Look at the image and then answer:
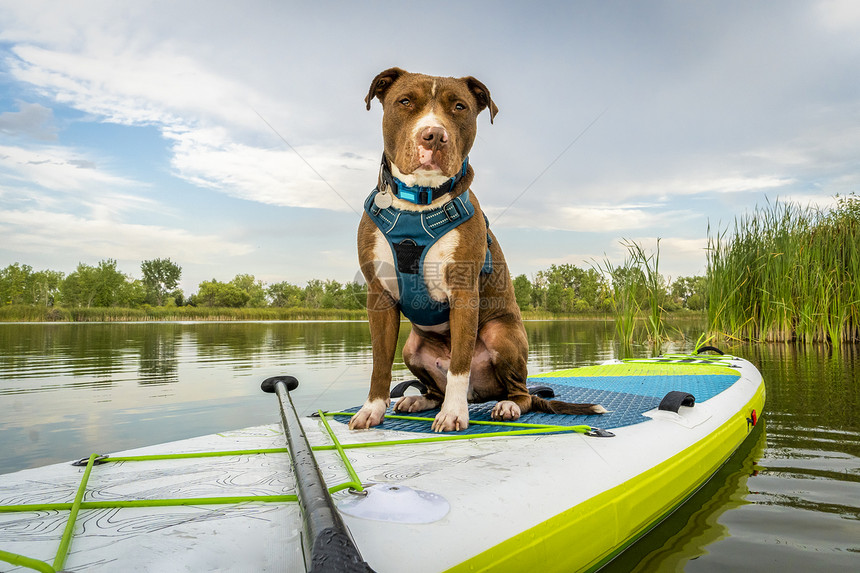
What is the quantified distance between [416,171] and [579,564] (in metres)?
1.88

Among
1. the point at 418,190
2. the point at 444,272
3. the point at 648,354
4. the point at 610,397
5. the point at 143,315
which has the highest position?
the point at 418,190

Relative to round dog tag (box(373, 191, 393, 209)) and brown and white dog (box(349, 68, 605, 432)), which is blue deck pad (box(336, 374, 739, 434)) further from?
round dog tag (box(373, 191, 393, 209))

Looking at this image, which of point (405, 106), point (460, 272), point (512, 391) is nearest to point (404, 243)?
point (460, 272)

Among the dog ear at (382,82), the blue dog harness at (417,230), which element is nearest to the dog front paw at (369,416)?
the blue dog harness at (417,230)

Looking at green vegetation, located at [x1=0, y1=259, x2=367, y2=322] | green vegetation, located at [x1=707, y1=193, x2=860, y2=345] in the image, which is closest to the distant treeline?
green vegetation, located at [x1=0, y1=259, x2=367, y2=322]

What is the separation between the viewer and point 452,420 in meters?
2.49

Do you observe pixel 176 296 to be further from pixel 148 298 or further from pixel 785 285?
pixel 785 285

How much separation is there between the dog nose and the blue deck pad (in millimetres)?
1460

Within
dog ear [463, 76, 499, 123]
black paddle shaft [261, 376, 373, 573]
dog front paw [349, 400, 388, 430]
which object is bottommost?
dog front paw [349, 400, 388, 430]

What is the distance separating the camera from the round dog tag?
A: 8.89ft

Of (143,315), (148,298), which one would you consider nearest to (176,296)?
(148,298)

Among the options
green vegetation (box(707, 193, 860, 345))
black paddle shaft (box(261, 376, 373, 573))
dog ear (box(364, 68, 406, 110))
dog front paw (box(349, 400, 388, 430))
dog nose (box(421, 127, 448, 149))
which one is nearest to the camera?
black paddle shaft (box(261, 376, 373, 573))

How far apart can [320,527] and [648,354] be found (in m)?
10.2

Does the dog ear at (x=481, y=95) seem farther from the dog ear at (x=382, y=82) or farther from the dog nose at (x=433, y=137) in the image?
the dog nose at (x=433, y=137)
